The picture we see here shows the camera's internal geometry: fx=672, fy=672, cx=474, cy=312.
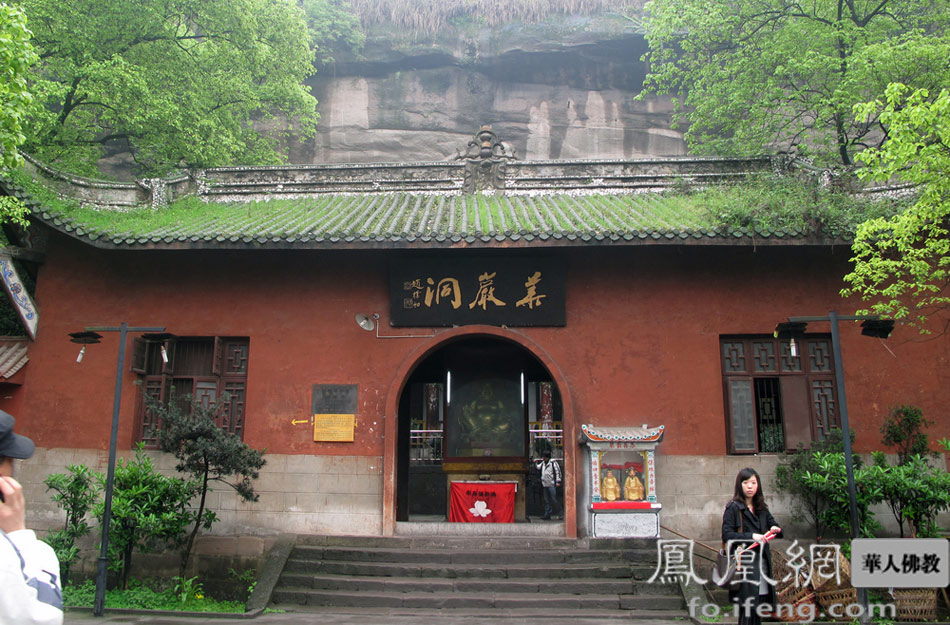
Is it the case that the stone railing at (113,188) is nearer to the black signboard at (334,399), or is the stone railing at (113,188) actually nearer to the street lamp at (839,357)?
the black signboard at (334,399)

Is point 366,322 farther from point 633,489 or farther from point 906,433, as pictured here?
point 906,433

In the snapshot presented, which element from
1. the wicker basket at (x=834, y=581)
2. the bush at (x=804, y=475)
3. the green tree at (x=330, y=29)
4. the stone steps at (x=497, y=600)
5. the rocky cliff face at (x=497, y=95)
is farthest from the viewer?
the green tree at (x=330, y=29)

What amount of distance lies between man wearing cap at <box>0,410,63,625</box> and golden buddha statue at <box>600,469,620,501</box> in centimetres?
701

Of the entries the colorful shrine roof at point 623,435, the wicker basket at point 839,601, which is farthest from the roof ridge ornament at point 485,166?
the wicker basket at point 839,601

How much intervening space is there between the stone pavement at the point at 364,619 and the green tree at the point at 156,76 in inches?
327

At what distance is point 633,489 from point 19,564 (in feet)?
24.0

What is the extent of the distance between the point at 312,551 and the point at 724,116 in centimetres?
1144

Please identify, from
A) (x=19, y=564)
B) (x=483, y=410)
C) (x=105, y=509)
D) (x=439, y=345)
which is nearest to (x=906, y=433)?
(x=439, y=345)

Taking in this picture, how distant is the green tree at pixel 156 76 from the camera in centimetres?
1255

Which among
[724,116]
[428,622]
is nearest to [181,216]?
[428,622]

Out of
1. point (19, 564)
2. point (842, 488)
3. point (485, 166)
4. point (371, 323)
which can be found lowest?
point (842, 488)

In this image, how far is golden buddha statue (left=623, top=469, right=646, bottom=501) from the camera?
8.30 meters

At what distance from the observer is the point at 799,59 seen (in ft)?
41.6

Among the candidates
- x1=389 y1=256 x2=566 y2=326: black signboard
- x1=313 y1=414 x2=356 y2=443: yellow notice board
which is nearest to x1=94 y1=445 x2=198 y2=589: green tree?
x1=313 y1=414 x2=356 y2=443: yellow notice board
